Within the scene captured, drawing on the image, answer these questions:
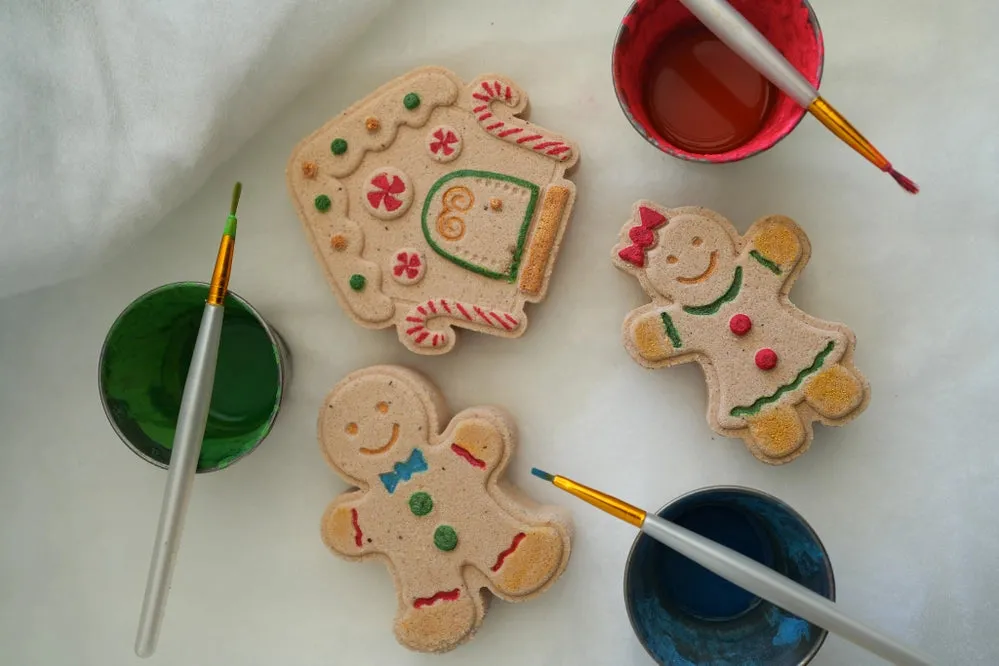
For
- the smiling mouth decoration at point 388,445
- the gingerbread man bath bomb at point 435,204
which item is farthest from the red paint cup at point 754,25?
the smiling mouth decoration at point 388,445

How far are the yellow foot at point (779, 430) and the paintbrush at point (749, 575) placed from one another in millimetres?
177

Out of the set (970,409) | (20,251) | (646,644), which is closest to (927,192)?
(970,409)

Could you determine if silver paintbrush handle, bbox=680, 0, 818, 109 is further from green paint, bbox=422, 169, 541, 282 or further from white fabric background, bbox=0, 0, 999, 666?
green paint, bbox=422, 169, 541, 282

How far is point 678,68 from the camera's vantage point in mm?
1086

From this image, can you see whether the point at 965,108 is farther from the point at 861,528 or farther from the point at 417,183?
the point at 417,183

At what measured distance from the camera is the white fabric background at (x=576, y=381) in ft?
3.57

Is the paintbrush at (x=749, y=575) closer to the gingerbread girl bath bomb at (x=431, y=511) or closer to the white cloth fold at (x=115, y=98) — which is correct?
the gingerbread girl bath bomb at (x=431, y=511)

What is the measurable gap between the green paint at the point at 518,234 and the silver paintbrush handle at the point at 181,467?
0.29m

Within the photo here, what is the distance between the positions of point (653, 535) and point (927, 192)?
0.62 metres

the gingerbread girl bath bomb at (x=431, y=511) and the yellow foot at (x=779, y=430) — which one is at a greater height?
the yellow foot at (x=779, y=430)

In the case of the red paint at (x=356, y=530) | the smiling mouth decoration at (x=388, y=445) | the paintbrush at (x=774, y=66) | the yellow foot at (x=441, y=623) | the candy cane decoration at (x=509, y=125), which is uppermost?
the paintbrush at (x=774, y=66)

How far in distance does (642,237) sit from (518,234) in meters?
0.16

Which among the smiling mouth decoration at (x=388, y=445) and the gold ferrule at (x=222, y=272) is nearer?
the gold ferrule at (x=222, y=272)

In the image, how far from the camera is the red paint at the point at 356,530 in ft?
3.56
